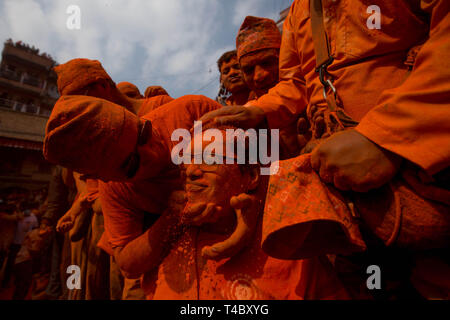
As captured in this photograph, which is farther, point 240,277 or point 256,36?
point 256,36

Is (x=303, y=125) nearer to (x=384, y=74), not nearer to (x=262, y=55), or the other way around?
(x=262, y=55)

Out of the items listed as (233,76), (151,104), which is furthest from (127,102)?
(233,76)

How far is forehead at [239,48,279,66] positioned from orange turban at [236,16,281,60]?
1.0 inches

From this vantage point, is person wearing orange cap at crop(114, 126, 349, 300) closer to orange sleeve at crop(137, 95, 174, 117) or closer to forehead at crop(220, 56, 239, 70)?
orange sleeve at crop(137, 95, 174, 117)

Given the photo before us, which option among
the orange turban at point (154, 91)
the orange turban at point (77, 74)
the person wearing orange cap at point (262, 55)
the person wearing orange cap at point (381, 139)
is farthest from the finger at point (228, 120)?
the orange turban at point (154, 91)

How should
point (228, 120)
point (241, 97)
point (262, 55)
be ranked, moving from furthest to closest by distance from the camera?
point (241, 97) → point (262, 55) → point (228, 120)

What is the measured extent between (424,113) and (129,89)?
3.35 meters

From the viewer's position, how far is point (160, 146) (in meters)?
1.22

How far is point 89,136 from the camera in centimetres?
92

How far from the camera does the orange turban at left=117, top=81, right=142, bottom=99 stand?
3.31 metres

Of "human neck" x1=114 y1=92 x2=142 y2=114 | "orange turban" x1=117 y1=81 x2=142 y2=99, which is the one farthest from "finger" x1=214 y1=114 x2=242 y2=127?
"orange turban" x1=117 y1=81 x2=142 y2=99

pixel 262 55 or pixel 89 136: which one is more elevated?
pixel 262 55
